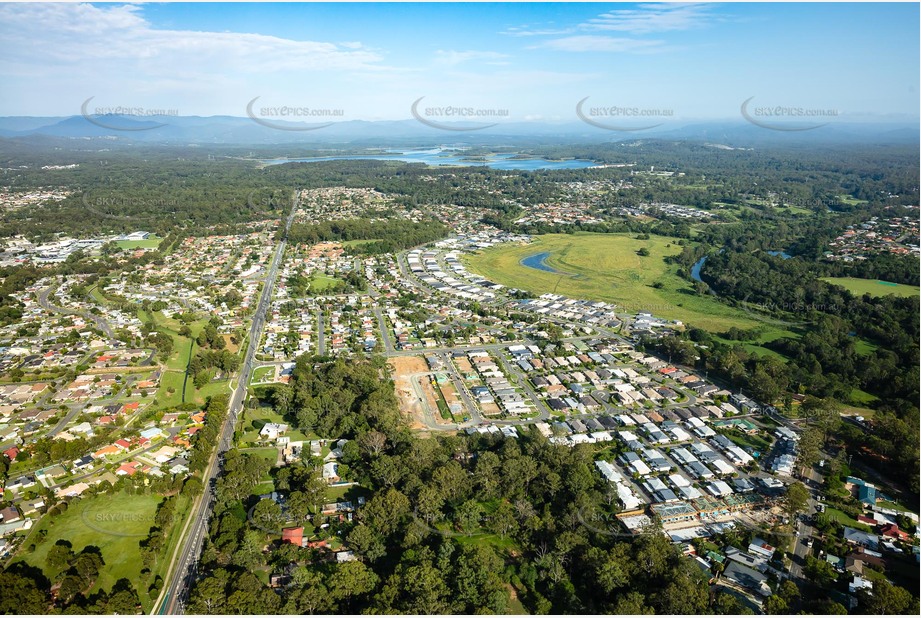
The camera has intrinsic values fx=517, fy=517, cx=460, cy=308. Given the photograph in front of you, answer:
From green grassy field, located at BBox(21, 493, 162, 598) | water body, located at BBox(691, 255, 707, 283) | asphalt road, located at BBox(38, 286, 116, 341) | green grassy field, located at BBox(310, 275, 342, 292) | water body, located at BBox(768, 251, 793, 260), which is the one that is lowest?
water body, located at BBox(691, 255, 707, 283)

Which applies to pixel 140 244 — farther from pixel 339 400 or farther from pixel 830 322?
pixel 830 322

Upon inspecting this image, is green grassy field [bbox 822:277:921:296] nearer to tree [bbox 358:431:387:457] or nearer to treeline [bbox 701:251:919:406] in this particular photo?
treeline [bbox 701:251:919:406]

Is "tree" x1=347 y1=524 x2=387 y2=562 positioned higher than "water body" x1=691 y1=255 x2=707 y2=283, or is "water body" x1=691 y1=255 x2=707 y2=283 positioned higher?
"tree" x1=347 y1=524 x2=387 y2=562

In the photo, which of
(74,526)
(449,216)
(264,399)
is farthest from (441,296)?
(449,216)

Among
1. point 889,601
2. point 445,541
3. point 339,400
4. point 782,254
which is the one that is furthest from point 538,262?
point 889,601

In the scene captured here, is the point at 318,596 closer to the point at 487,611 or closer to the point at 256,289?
the point at 487,611

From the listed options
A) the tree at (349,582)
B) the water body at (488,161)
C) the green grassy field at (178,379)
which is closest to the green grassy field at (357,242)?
the green grassy field at (178,379)

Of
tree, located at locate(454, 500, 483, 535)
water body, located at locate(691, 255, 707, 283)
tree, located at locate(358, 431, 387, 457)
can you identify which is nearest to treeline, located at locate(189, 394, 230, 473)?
tree, located at locate(358, 431, 387, 457)
